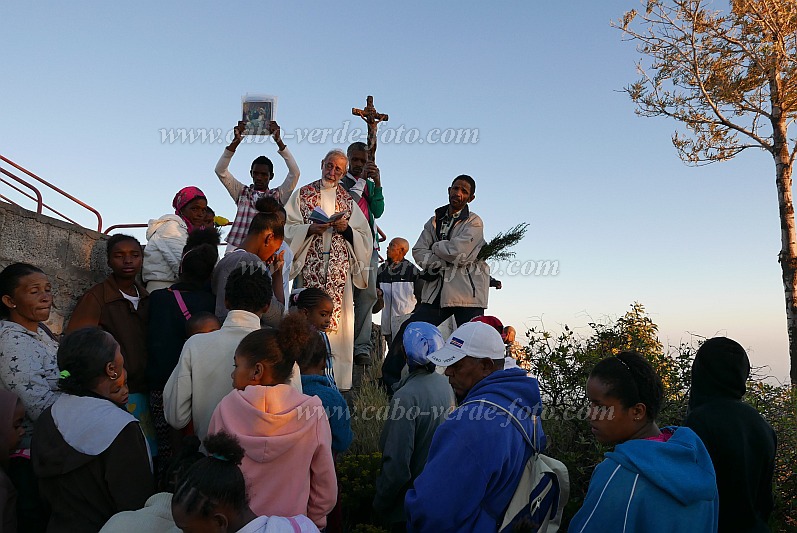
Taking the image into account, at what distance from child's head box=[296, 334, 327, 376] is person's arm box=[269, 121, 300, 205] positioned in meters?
3.97

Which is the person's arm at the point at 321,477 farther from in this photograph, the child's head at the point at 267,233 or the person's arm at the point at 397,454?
the child's head at the point at 267,233

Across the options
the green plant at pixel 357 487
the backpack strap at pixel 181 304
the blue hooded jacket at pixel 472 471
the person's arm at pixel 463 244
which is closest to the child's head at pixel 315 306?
the backpack strap at pixel 181 304

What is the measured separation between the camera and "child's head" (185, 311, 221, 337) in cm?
445

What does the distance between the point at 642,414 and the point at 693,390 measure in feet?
3.42

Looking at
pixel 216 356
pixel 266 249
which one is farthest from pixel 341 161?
pixel 216 356

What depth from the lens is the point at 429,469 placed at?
3.19 metres

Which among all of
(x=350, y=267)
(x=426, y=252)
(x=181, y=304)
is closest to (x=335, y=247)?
(x=350, y=267)

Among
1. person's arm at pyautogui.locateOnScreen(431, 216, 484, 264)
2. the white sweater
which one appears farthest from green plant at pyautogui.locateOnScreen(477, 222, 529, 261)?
the white sweater

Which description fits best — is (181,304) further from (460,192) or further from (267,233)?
(460,192)

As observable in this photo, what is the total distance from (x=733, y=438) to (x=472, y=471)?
1510 mm

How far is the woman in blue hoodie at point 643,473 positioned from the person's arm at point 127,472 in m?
1.91

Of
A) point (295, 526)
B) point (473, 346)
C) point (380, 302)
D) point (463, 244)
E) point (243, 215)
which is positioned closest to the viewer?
point (295, 526)

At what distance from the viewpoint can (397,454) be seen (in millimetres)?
4211

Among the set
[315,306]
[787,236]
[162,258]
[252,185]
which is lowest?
[315,306]
